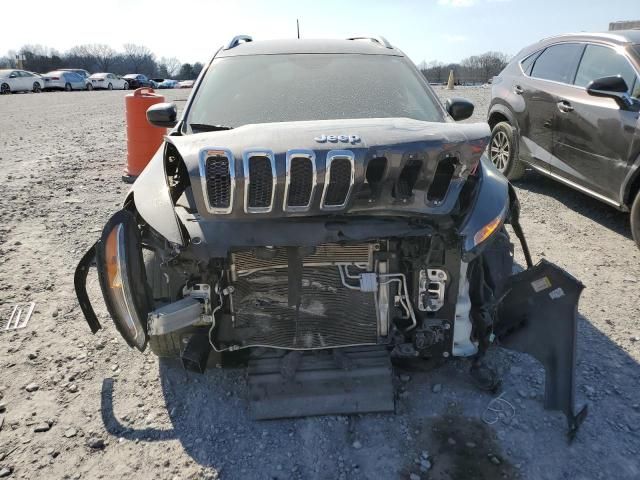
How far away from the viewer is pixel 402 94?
356 cm

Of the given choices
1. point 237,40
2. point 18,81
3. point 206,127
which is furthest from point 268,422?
point 18,81

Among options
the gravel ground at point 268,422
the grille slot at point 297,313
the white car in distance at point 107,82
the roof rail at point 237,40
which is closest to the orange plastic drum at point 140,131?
the roof rail at point 237,40

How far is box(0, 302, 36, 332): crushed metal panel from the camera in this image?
11.6 feet

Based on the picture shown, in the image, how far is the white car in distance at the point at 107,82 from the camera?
36781mm

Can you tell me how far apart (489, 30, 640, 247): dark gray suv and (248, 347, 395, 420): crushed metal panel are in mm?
3220

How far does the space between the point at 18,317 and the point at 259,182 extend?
2484 mm

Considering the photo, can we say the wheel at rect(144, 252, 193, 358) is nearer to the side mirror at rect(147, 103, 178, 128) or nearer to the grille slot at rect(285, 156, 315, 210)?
the grille slot at rect(285, 156, 315, 210)

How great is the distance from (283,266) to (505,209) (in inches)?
47.1

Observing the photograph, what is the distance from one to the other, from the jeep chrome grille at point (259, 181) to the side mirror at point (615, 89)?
150 inches

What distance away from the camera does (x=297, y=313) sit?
2.71 metres

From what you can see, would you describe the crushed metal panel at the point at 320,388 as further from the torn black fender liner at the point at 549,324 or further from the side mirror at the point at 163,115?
the side mirror at the point at 163,115

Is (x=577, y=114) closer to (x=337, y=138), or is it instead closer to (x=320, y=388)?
(x=337, y=138)

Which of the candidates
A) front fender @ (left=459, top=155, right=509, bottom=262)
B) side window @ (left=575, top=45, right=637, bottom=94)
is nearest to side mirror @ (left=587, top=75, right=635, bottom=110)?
side window @ (left=575, top=45, right=637, bottom=94)

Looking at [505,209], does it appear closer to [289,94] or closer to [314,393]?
[314,393]
